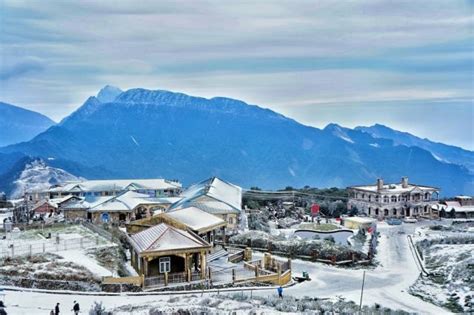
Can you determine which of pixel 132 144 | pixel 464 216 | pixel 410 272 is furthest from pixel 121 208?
pixel 132 144

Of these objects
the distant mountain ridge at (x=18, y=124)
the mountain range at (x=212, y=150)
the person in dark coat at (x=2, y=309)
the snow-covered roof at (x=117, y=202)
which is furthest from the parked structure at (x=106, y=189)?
the distant mountain ridge at (x=18, y=124)

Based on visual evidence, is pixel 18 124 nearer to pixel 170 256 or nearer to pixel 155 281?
pixel 170 256

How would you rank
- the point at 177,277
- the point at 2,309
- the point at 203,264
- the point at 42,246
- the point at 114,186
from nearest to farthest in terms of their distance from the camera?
the point at 2,309 < the point at 177,277 < the point at 203,264 < the point at 42,246 < the point at 114,186

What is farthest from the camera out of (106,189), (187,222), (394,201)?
(106,189)

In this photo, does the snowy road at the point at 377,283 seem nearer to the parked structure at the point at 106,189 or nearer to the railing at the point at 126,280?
the railing at the point at 126,280

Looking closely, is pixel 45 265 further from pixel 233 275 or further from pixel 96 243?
pixel 233 275

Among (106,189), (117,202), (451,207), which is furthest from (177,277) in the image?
(451,207)
